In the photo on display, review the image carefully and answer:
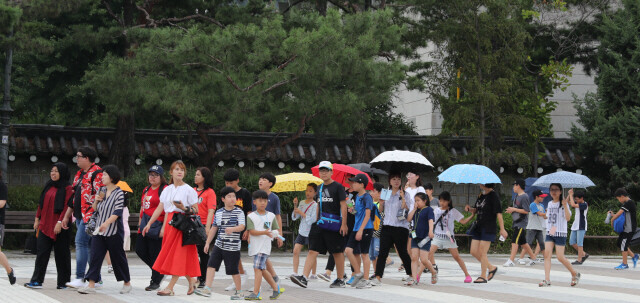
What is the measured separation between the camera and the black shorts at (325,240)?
1320cm

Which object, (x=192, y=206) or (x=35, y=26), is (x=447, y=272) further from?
(x=35, y=26)

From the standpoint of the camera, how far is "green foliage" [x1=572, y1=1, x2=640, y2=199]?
2606 cm

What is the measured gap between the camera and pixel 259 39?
19.4m

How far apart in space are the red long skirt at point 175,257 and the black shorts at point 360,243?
2604 millimetres

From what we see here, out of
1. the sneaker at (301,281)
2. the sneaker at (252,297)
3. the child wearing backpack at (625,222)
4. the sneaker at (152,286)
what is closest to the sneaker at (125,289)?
the sneaker at (152,286)

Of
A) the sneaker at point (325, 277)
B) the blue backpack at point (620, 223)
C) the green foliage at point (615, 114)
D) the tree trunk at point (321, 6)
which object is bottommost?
the sneaker at point (325, 277)

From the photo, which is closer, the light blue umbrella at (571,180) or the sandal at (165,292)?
the sandal at (165,292)

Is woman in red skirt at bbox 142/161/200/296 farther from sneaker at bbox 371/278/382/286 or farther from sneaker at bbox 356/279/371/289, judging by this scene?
sneaker at bbox 371/278/382/286

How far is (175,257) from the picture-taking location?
1172cm

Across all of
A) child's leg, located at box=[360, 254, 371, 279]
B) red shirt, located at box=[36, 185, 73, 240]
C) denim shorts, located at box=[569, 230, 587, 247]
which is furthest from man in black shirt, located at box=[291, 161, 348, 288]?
denim shorts, located at box=[569, 230, 587, 247]

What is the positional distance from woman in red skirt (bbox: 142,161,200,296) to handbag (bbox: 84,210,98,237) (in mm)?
761

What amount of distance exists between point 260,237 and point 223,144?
15215 millimetres

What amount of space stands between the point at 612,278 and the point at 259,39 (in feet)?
26.7

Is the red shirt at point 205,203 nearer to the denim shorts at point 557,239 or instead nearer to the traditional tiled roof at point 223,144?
the denim shorts at point 557,239
